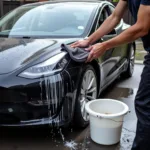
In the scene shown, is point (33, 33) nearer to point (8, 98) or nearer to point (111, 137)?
point (8, 98)

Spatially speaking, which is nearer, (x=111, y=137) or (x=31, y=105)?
(x=31, y=105)

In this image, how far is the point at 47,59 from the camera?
10.0 ft

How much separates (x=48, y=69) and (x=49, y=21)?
1364mm

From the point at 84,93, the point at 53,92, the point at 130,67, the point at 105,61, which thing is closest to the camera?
the point at 53,92

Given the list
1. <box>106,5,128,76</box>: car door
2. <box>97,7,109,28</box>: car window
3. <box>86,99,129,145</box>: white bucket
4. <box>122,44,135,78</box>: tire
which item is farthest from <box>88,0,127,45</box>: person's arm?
<box>122,44,135,78</box>: tire

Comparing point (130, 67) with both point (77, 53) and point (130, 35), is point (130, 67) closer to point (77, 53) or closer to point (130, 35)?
point (77, 53)

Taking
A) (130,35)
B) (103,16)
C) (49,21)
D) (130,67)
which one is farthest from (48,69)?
(130,67)

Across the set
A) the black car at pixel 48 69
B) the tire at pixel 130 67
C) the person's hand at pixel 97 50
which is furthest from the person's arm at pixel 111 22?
the tire at pixel 130 67

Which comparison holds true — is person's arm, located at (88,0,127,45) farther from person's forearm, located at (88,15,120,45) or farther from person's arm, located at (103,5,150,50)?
person's arm, located at (103,5,150,50)

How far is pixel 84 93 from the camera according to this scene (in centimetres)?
347

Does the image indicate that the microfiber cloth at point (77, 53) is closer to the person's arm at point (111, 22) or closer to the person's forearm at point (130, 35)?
the person's arm at point (111, 22)

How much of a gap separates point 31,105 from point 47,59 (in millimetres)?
495

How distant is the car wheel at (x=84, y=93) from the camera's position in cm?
330

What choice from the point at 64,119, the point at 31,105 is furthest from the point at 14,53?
the point at 64,119
